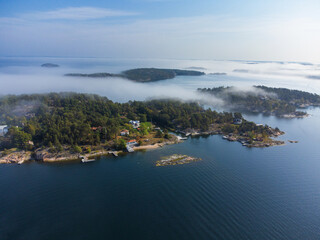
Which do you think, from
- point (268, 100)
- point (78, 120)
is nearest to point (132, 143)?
point (78, 120)

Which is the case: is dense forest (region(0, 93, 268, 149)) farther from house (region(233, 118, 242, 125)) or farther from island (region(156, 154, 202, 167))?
island (region(156, 154, 202, 167))

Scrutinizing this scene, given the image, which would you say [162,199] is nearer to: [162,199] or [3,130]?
[162,199]

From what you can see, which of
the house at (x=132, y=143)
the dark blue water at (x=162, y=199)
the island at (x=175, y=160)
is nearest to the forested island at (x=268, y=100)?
the dark blue water at (x=162, y=199)

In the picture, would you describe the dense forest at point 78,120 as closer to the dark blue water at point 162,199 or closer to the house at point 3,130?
the house at point 3,130

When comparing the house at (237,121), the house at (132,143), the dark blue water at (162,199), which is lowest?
the dark blue water at (162,199)

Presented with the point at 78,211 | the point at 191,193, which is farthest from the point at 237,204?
the point at 78,211
